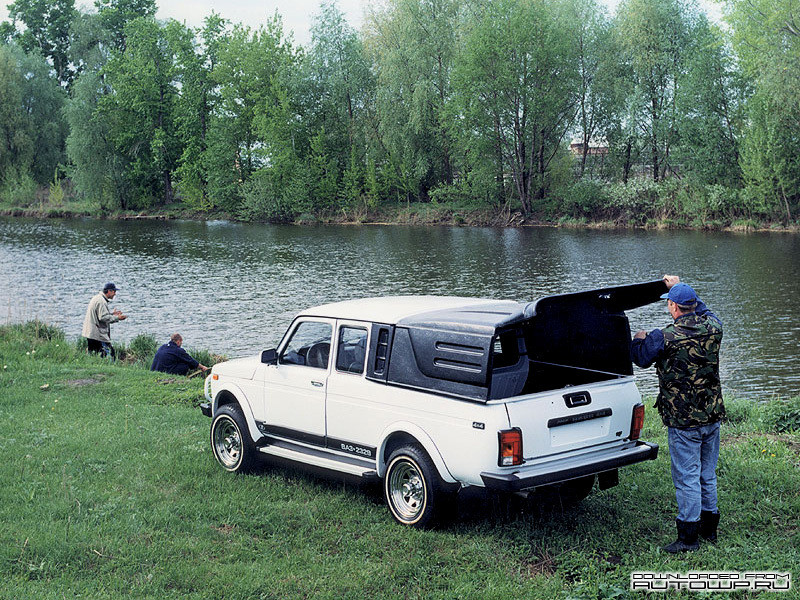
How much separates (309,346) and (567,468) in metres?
3.01

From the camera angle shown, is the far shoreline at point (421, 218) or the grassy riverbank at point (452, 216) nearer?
the far shoreline at point (421, 218)

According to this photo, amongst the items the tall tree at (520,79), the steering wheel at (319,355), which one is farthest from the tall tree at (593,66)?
the steering wheel at (319,355)

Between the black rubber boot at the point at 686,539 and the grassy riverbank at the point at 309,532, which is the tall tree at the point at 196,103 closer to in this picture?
the grassy riverbank at the point at 309,532

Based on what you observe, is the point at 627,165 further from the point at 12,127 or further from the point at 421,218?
the point at 12,127

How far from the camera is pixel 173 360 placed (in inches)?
641

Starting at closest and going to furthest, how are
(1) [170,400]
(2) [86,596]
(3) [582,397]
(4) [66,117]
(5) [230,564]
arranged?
1. (2) [86,596]
2. (5) [230,564]
3. (3) [582,397]
4. (1) [170,400]
5. (4) [66,117]

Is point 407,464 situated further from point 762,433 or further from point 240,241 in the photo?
point 240,241

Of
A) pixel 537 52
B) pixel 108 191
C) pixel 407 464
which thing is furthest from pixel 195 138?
pixel 407 464

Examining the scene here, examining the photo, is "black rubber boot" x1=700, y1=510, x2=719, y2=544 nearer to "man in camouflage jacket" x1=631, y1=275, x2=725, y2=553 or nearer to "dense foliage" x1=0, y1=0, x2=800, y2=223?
"man in camouflage jacket" x1=631, y1=275, x2=725, y2=553

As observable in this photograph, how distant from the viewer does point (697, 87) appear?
2163 inches

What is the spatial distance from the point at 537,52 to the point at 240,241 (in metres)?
26.0

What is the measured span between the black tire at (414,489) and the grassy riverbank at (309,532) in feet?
0.50

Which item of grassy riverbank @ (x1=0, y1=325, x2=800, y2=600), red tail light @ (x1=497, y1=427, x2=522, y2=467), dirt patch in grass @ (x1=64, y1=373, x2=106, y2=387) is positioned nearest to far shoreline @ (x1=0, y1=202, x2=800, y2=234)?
dirt patch in grass @ (x1=64, y1=373, x2=106, y2=387)

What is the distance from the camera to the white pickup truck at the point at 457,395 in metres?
6.66
